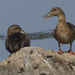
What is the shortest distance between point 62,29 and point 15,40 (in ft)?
4.35

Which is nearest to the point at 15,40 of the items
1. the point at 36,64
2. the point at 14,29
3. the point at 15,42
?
the point at 15,42

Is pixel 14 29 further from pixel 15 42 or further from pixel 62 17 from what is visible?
pixel 62 17

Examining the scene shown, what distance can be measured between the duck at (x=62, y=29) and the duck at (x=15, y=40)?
0.84m

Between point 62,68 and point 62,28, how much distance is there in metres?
1.85

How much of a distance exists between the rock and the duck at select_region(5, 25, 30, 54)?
3.73ft

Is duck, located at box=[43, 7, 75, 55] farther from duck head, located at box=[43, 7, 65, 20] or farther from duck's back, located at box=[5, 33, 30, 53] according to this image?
duck's back, located at box=[5, 33, 30, 53]

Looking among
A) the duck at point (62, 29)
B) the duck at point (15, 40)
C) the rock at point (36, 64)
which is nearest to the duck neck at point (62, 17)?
the duck at point (62, 29)

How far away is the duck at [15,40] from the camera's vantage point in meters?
5.98

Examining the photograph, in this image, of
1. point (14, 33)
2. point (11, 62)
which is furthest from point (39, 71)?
point (14, 33)

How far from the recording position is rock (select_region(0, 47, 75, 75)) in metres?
4.39

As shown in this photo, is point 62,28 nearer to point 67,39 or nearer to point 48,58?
point 67,39

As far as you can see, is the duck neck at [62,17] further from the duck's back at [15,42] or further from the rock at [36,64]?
the rock at [36,64]

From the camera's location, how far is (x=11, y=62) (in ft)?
15.5

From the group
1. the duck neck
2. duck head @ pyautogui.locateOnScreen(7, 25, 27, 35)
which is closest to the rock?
duck head @ pyautogui.locateOnScreen(7, 25, 27, 35)
